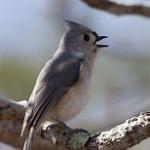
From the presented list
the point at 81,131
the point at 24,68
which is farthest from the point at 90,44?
the point at 24,68

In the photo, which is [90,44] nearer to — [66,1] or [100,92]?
[100,92]

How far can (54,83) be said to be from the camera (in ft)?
14.4

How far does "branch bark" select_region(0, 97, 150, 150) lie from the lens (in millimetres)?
3203

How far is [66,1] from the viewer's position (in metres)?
7.03

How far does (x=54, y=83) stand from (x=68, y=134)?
612mm

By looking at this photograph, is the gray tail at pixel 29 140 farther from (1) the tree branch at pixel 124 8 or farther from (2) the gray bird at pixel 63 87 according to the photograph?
(1) the tree branch at pixel 124 8

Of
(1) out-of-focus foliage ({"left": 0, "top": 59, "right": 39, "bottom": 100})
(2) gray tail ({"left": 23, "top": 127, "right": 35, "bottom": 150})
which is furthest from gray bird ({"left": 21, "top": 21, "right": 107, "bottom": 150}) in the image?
(1) out-of-focus foliage ({"left": 0, "top": 59, "right": 39, "bottom": 100})

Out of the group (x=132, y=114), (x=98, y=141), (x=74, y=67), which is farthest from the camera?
(x=132, y=114)

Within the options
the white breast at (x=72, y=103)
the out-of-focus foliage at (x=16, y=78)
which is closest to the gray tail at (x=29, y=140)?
the white breast at (x=72, y=103)

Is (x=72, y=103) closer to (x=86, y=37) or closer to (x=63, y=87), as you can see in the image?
(x=63, y=87)

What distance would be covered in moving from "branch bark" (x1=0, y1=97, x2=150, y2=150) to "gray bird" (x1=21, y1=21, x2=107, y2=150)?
10 cm

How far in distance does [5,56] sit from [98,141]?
335cm

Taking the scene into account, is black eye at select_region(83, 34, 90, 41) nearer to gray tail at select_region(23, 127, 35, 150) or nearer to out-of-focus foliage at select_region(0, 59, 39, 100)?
gray tail at select_region(23, 127, 35, 150)

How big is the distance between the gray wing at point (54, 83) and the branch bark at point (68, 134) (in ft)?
0.39
